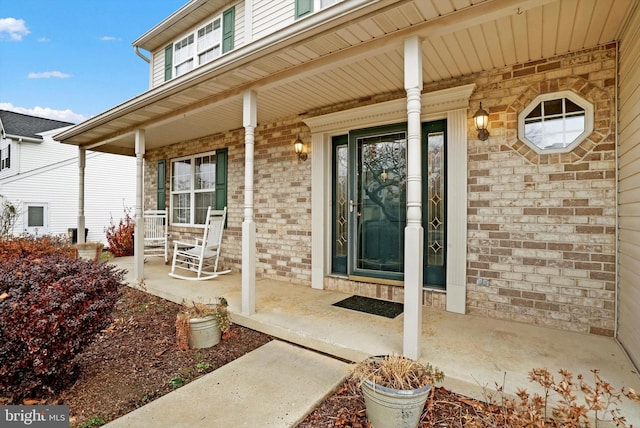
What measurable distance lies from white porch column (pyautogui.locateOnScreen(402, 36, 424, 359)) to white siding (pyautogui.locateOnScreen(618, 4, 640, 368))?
56.1 inches

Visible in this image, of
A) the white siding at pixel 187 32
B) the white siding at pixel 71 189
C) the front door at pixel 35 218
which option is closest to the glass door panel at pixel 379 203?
the white siding at pixel 187 32

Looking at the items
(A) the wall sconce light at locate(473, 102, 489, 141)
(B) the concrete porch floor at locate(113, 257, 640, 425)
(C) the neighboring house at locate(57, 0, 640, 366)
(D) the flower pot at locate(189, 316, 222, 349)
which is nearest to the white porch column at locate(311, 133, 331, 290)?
(C) the neighboring house at locate(57, 0, 640, 366)

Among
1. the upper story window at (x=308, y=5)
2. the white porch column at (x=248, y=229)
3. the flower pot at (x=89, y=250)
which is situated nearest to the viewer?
the white porch column at (x=248, y=229)

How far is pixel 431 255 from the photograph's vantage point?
3.61 m

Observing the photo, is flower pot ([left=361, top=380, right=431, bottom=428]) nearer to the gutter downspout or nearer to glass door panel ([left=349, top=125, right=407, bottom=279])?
glass door panel ([left=349, top=125, right=407, bottom=279])

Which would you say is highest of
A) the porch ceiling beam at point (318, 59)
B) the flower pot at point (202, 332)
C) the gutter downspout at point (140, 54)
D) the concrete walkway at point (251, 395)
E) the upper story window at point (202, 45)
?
the gutter downspout at point (140, 54)

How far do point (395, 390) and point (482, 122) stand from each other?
2.63 meters

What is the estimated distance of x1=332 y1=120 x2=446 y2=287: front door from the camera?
11.8 ft

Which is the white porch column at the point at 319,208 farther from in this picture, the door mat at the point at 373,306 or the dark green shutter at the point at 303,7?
the dark green shutter at the point at 303,7

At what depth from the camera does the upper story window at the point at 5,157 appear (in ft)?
39.4

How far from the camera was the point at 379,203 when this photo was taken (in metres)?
4.04

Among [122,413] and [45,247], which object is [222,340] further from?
[45,247]

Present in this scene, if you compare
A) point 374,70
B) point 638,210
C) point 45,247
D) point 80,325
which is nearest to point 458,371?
point 638,210

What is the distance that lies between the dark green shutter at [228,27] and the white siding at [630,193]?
5576 mm
